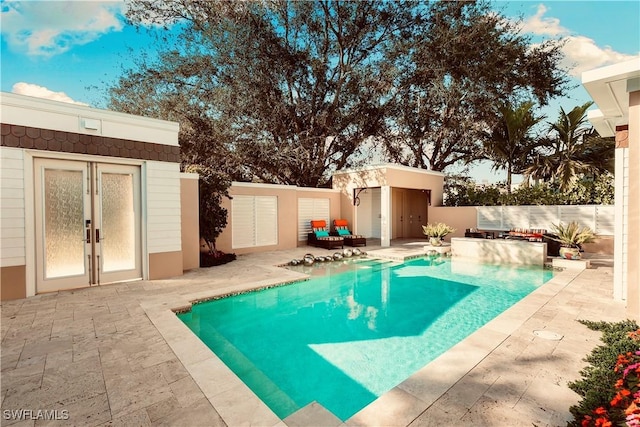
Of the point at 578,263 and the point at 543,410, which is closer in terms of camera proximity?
the point at 543,410

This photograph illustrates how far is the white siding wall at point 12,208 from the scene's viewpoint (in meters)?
5.36

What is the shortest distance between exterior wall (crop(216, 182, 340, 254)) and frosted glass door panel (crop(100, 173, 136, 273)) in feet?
11.5

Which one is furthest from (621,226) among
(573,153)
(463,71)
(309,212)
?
(463,71)

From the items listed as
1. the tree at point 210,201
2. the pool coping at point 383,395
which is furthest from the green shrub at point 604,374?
the tree at point 210,201

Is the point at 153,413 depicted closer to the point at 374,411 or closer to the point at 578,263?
the point at 374,411

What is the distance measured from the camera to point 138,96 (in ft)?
49.3

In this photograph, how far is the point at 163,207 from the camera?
7094mm

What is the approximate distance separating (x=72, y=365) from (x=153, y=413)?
1497 mm

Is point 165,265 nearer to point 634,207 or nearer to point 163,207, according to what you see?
point 163,207

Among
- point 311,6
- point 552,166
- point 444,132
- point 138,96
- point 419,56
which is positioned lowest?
point 552,166

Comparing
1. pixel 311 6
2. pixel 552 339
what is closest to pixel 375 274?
pixel 552 339

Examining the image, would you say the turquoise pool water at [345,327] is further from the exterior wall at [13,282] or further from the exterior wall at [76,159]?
the exterior wall at [13,282]

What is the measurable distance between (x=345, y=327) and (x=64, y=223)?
5.90m

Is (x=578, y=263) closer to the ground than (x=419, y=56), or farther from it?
closer to the ground
